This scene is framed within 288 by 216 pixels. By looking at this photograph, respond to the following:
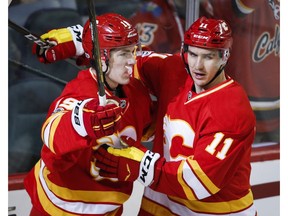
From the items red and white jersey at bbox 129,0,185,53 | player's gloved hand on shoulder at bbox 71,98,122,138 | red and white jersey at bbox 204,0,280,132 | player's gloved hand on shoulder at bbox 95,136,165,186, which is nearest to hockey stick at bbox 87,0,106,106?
player's gloved hand on shoulder at bbox 71,98,122,138

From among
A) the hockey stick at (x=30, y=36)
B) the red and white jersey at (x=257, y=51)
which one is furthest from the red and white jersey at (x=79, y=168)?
the red and white jersey at (x=257, y=51)

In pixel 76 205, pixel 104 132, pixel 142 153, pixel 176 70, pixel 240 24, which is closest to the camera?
pixel 104 132

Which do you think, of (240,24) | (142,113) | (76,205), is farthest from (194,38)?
(240,24)

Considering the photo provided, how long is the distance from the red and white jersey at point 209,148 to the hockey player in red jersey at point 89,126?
0.51 ft

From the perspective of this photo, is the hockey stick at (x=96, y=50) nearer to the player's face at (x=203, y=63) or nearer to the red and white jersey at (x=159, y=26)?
the player's face at (x=203, y=63)

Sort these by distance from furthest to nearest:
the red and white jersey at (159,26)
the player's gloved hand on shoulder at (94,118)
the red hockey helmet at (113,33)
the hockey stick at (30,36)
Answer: the red and white jersey at (159,26) < the hockey stick at (30,36) < the red hockey helmet at (113,33) < the player's gloved hand on shoulder at (94,118)

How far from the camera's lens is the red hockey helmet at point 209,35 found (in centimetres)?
161

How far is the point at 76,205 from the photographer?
1.74 m

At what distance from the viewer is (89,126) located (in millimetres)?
1424

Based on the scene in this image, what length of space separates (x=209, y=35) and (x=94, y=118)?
0.46 metres

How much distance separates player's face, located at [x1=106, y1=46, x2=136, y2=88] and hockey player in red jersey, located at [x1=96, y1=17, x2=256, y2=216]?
0.19 m

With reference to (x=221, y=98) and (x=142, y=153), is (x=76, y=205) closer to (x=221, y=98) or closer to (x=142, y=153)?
(x=142, y=153)

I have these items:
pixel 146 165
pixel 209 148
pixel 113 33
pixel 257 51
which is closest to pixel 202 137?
pixel 209 148
